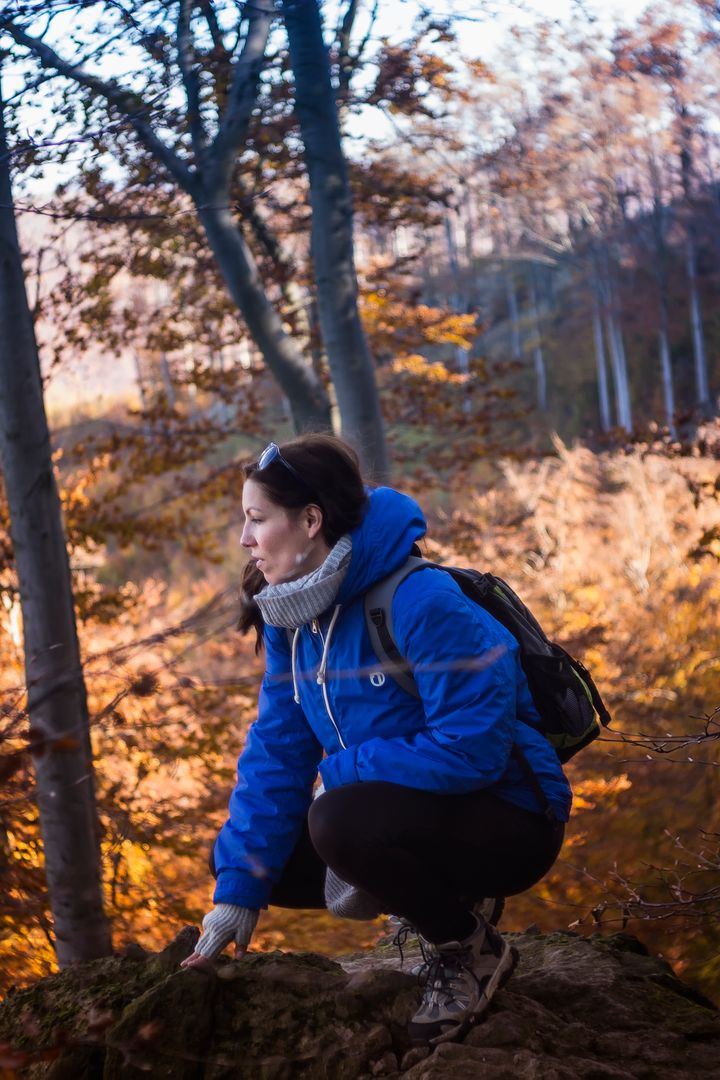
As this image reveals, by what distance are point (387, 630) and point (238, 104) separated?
3.85m

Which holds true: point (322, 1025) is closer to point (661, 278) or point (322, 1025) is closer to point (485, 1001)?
point (485, 1001)

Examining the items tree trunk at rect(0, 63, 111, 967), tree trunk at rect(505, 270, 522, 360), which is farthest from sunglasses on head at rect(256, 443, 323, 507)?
tree trunk at rect(505, 270, 522, 360)

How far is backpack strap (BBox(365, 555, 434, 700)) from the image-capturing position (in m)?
2.31

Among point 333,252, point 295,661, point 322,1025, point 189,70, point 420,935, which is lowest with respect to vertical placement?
point 322,1025

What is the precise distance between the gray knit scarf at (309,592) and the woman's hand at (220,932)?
0.69 metres

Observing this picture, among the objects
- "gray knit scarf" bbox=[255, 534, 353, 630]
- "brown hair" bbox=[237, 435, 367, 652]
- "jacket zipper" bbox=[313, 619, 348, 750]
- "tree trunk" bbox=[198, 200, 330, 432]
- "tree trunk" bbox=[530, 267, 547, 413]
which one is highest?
"tree trunk" bbox=[530, 267, 547, 413]

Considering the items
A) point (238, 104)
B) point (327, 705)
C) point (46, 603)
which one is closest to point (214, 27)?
point (238, 104)

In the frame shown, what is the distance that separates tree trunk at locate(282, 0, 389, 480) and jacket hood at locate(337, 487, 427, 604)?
2602mm

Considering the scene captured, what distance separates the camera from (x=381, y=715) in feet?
7.68

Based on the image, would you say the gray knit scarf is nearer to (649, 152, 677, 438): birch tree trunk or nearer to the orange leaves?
the orange leaves

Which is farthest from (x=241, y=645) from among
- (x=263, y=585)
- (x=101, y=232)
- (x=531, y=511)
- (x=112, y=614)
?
(x=263, y=585)

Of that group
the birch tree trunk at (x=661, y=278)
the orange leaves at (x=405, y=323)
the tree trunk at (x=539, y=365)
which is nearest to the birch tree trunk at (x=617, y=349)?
the birch tree trunk at (x=661, y=278)

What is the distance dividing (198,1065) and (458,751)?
98 centimetres

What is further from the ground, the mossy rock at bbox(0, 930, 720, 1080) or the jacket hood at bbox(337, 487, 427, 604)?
the jacket hood at bbox(337, 487, 427, 604)
